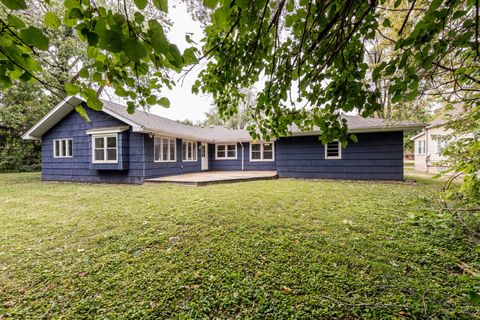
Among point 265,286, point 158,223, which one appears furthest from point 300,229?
point 158,223

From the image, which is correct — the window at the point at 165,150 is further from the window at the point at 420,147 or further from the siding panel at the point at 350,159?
the window at the point at 420,147

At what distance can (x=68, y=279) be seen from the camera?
2.45 m

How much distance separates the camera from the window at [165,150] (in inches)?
395

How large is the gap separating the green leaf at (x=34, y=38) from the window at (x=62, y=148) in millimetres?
11953

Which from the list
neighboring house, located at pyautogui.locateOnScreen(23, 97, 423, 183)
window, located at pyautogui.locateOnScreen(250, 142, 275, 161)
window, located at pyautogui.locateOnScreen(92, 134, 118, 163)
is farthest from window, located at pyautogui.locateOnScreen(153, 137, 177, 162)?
window, located at pyautogui.locateOnScreen(250, 142, 275, 161)

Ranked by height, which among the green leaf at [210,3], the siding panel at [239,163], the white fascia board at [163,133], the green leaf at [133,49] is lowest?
the siding panel at [239,163]

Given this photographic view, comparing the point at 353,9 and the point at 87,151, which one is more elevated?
the point at 353,9

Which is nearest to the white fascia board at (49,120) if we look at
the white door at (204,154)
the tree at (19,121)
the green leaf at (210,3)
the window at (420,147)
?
the tree at (19,121)

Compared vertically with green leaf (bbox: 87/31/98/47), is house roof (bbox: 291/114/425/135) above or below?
above

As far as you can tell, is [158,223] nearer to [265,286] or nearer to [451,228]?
[265,286]

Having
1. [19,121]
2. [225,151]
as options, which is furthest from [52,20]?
[19,121]

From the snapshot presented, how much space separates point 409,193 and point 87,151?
13273 mm

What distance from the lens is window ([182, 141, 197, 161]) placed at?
12.2 meters

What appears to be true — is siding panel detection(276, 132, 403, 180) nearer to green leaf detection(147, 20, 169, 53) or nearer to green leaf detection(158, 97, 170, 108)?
green leaf detection(158, 97, 170, 108)
